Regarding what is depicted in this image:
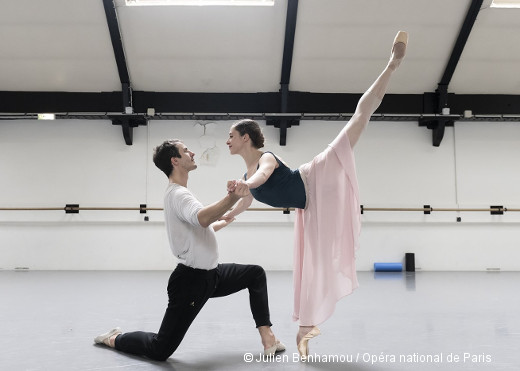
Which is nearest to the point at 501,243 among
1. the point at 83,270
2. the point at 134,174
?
the point at 134,174

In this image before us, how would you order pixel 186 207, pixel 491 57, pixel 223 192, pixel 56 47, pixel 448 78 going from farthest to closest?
pixel 223 192, pixel 448 78, pixel 491 57, pixel 56 47, pixel 186 207

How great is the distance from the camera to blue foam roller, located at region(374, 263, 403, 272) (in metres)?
7.69

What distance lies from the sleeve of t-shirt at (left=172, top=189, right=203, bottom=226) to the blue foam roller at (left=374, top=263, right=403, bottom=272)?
592 centimetres

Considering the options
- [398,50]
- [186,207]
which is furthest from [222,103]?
[186,207]

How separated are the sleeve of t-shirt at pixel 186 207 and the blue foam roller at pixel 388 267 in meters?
5.92

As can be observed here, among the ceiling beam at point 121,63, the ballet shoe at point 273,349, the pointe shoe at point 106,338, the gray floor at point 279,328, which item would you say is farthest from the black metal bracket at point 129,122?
the ballet shoe at point 273,349

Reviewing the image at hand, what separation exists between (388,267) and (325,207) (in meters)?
5.59

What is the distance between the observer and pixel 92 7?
665 centimetres

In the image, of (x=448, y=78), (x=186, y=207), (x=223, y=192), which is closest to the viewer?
(x=186, y=207)

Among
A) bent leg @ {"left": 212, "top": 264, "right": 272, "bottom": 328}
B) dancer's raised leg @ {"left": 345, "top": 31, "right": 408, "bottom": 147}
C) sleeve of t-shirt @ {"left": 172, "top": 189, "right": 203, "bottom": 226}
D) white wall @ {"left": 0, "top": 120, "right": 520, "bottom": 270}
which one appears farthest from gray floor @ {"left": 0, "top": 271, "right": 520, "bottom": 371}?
white wall @ {"left": 0, "top": 120, "right": 520, "bottom": 270}

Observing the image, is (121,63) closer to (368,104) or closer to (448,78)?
(448,78)

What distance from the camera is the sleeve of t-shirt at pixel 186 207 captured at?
2.23 meters

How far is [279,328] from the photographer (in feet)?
10.5

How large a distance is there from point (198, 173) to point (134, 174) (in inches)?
42.1
